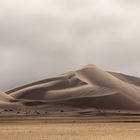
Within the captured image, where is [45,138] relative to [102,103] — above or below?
below

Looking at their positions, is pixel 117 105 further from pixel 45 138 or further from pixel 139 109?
pixel 45 138

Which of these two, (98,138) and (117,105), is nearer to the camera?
(98,138)

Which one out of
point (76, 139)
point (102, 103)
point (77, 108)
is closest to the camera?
point (76, 139)

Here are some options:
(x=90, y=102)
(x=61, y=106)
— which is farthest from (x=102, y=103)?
(x=61, y=106)

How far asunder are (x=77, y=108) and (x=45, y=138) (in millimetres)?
143179

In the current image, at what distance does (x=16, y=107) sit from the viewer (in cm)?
18988

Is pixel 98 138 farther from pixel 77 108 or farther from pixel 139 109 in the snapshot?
pixel 139 109

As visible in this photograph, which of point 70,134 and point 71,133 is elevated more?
point 71,133

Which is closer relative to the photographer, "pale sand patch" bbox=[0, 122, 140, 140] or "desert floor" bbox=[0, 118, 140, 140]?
"pale sand patch" bbox=[0, 122, 140, 140]

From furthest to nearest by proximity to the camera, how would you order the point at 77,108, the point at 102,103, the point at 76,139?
the point at 102,103 < the point at 77,108 < the point at 76,139

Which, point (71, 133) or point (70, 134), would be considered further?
point (71, 133)

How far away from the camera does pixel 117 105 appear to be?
19625 cm

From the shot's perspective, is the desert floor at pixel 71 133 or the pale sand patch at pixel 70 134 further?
the desert floor at pixel 71 133

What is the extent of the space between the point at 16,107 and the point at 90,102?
31.7 meters
